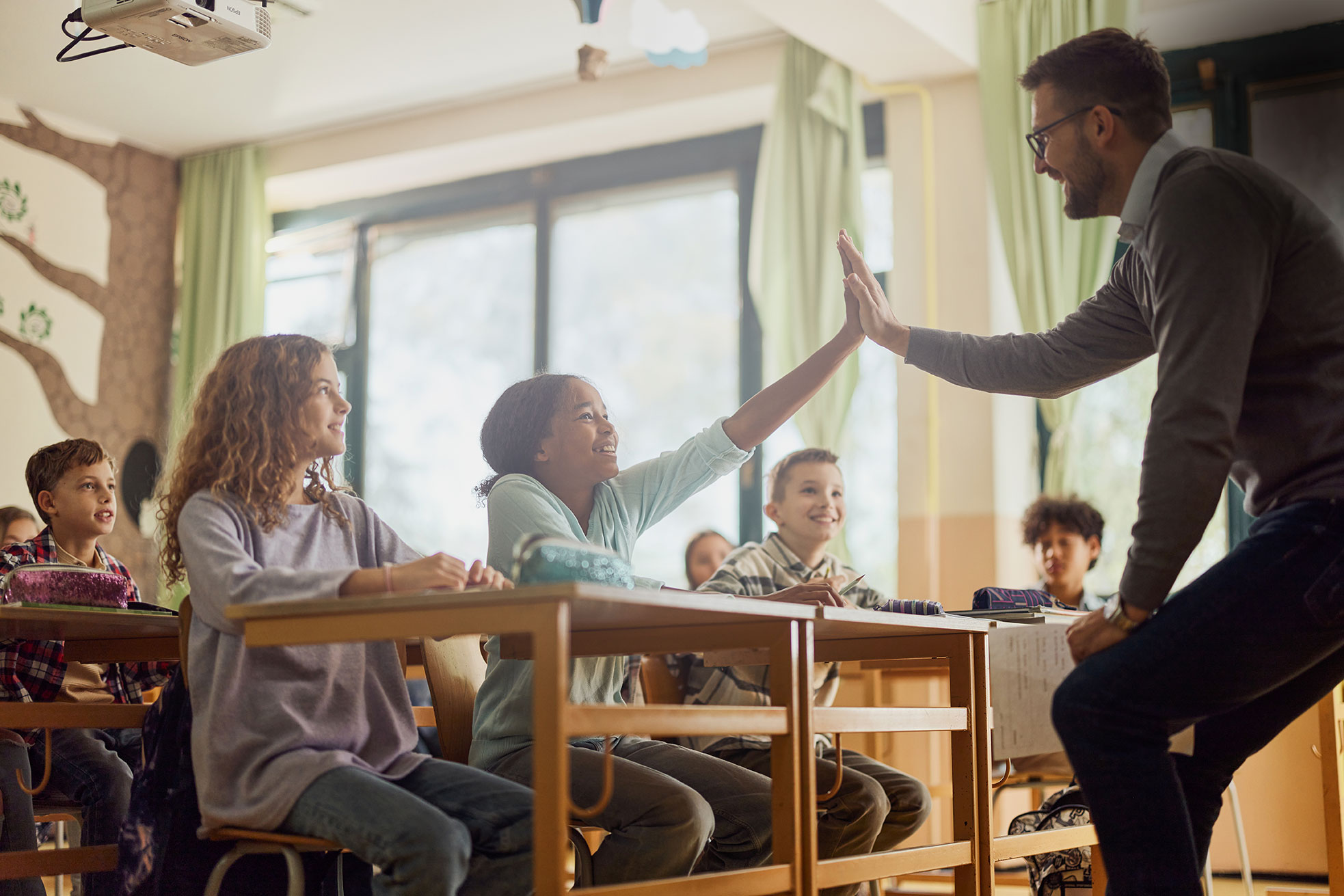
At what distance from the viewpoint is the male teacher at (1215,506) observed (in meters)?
1.44

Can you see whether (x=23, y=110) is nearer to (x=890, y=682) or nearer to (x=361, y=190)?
(x=361, y=190)

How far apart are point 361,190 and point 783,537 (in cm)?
403

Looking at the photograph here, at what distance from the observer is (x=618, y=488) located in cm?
242

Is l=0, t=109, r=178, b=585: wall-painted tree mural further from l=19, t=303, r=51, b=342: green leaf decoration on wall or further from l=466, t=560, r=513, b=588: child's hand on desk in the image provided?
l=466, t=560, r=513, b=588: child's hand on desk

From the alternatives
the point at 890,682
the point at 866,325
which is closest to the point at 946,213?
the point at 890,682

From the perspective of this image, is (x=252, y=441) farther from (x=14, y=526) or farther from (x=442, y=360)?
(x=442, y=360)

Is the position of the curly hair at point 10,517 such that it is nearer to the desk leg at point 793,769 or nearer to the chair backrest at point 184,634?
the chair backrest at point 184,634

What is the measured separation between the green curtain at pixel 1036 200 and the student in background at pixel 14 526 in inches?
131

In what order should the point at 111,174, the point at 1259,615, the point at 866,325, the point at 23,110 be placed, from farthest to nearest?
the point at 111,174, the point at 23,110, the point at 866,325, the point at 1259,615

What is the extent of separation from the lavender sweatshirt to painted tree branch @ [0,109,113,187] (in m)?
4.91

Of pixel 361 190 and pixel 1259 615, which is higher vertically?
pixel 361 190

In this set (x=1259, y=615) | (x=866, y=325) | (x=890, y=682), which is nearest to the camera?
(x=1259, y=615)

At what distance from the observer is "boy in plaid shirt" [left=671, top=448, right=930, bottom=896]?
2.32m

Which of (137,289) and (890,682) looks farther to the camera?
Result: (137,289)
